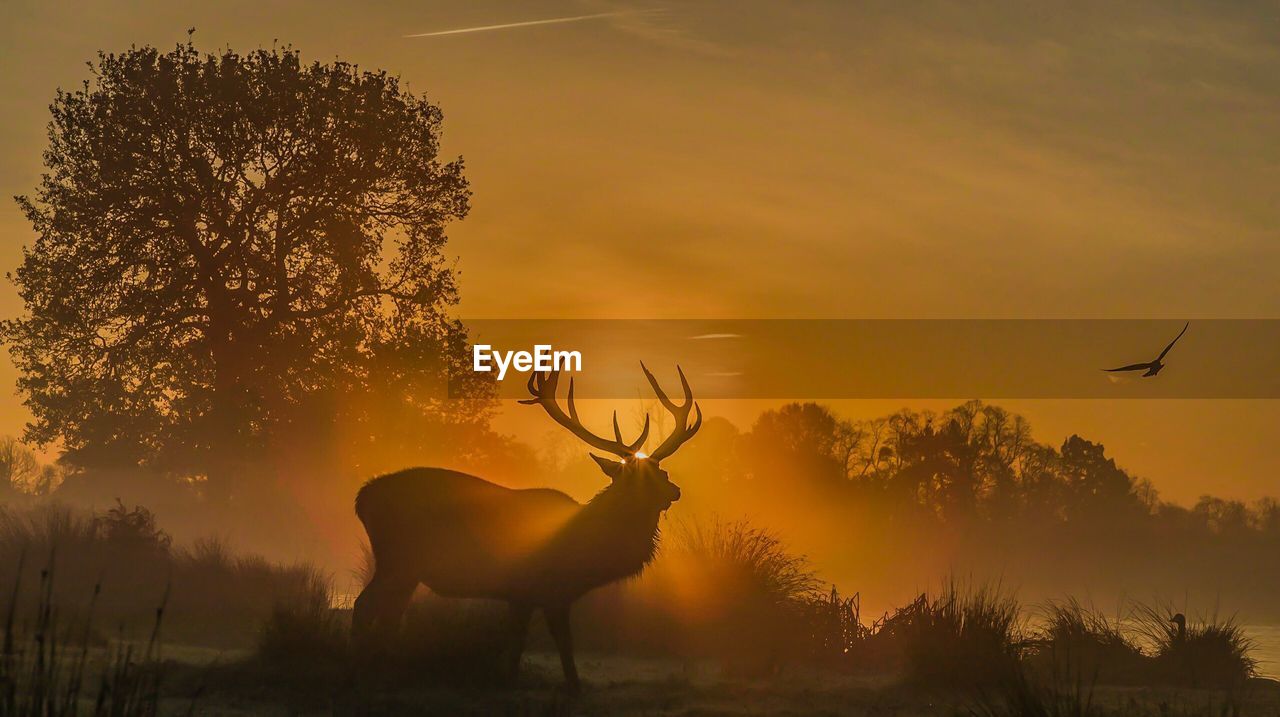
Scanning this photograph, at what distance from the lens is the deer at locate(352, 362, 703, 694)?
488 inches

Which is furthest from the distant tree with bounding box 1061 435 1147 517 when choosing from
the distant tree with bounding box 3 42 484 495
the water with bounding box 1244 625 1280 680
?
the distant tree with bounding box 3 42 484 495

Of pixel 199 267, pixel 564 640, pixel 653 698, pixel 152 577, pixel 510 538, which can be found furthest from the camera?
pixel 199 267

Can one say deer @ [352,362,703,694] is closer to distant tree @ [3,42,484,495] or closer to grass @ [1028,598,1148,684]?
grass @ [1028,598,1148,684]

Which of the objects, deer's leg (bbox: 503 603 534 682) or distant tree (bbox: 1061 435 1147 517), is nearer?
deer's leg (bbox: 503 603 534 682)

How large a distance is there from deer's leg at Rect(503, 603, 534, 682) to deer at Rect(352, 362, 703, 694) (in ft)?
0.04

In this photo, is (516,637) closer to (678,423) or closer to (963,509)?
(678,423)

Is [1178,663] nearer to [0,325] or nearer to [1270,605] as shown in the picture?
[0,325]

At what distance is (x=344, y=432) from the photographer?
2878 centimetres

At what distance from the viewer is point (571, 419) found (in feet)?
45.6

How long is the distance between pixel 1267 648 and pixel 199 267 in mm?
25076

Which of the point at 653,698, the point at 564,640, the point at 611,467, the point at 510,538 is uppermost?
the point at 611,467

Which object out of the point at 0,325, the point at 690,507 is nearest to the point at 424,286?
the point at 0,325

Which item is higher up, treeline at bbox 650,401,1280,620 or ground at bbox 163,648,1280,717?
treeline at bbox 650,401,1280,620

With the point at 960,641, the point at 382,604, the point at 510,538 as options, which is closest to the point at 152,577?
the point at 382,604
